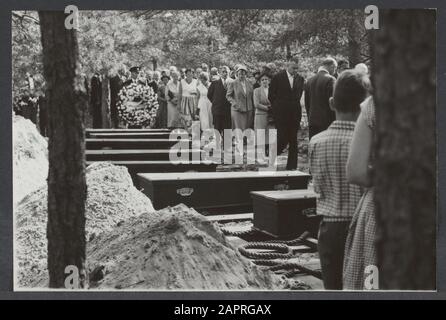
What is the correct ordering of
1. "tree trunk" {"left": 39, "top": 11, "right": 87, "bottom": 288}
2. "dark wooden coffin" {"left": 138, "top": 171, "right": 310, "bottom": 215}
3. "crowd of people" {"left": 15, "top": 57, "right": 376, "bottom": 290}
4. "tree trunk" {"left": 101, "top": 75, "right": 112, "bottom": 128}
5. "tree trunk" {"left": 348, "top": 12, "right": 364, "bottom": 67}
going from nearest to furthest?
"crowd of people" {"left": 15, "top": 57, "right": 376, "bottom": 290} → "tree trunk" {"left": 39, "top": 11, "right": 87, "bottom": 288} → "tree trunk" {"left": 348, "top": 12, "right": 364, "bottom": 67} → "tree trunk" {"left": 101, "top": 75, "right": 112, "bottom": 128} → "dark wooden coffin" {"left": 138, "top": 171, "right": 310, "bottom": 215}

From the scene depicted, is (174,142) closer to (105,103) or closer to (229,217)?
(105,103)

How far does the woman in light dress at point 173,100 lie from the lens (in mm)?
6277

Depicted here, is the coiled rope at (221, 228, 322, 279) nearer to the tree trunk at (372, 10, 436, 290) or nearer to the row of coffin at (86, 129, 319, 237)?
the row of coffin at (86, 129, 319, 237)

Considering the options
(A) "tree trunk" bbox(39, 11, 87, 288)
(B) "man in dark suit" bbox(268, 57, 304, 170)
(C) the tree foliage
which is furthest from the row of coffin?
(C) the tree foliage

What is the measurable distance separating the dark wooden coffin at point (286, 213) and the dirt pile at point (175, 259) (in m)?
0.35

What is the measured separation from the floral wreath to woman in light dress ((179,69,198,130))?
219mm

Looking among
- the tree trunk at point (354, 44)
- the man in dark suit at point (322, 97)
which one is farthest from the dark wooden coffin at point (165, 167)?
the tree trunk at point (354, 44)

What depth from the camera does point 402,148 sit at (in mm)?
3045

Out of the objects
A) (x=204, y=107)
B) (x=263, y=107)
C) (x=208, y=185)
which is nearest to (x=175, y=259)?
(x=208, y=185)

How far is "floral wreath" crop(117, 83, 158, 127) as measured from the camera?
6371mm

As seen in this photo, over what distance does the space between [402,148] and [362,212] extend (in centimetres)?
129

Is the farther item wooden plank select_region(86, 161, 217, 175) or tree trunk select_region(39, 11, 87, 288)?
wooden plank select_region(86, 161, 217, 175)

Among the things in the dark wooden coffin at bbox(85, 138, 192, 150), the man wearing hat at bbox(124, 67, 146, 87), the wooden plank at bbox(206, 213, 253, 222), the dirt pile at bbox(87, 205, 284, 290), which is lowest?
the dirt pile at bbox(87, 205, 284, 290)
